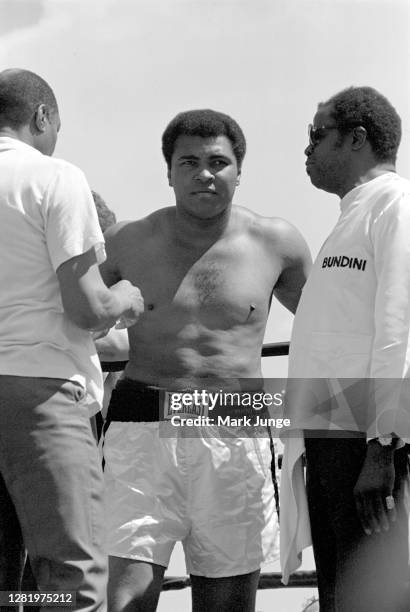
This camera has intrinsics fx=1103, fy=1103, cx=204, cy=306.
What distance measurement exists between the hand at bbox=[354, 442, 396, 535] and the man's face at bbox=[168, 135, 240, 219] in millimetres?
1284

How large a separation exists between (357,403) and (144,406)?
930 millimetres

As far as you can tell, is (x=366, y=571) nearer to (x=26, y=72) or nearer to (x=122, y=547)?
(x=122, y=547)

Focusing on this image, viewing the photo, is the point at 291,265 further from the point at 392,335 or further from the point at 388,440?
the point at 388,440

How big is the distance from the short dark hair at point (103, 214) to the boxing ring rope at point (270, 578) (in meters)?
0.55

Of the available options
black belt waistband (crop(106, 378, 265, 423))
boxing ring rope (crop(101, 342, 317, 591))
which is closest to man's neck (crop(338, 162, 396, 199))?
boxing ring rope (crop(101, 342, 317, 591))

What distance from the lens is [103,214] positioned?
14.0 feet

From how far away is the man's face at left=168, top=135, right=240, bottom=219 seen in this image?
379 centimetres

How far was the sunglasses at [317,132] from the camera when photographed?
3352 mm

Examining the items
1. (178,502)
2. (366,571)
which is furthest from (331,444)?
(178,502)

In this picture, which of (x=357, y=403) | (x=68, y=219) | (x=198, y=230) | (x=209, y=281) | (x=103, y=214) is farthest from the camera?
(x=103, y=214)

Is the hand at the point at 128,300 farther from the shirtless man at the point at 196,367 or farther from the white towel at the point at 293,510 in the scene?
the shirtless man at the point at 196,367

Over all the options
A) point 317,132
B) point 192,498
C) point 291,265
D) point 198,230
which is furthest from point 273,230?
point 192,498

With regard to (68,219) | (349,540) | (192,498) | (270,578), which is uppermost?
(68,219)

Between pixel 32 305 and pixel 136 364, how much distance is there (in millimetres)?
1003
